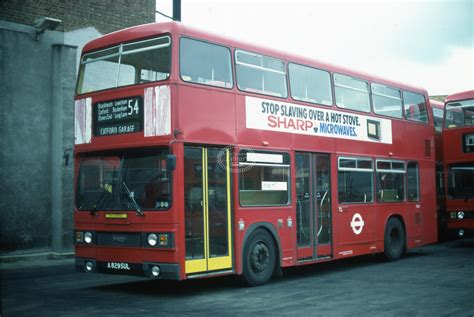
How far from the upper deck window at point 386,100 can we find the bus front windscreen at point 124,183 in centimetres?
691

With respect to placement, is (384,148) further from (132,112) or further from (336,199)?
(132,112)

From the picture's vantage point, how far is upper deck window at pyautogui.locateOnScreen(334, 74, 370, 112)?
45.9ft

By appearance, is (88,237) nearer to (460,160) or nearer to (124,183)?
(124,183)

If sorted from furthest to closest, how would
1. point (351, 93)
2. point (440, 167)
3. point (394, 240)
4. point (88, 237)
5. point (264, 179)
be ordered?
point (440, 167) < point (394, 240) < point (351, 93) < point (264, 179) < point (88, 237)

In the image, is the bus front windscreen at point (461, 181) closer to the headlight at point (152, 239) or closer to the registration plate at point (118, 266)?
the headlight at point (152, 239)

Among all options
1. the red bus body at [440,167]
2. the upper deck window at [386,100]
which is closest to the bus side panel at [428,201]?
the red bus body at [440,167]

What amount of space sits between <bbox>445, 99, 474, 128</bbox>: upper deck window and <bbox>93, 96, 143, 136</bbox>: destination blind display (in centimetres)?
1168

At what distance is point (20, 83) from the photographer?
16.8m

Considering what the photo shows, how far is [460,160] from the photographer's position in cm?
1845

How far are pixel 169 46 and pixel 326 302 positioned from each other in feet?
15.1

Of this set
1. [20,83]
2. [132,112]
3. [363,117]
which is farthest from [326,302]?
[20,83]

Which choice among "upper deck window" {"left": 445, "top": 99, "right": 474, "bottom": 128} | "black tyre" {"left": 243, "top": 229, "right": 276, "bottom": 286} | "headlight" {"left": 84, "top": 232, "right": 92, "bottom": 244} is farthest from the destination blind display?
"upper deck window" {"left": 445, "top": 99, "right": 474, "bottom": 128}

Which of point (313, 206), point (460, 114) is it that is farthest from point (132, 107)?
point (460, 114)

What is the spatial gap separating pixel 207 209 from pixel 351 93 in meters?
5.47
